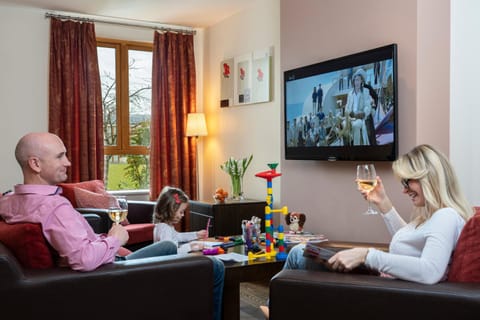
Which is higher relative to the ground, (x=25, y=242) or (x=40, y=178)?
(x=40, y=178)

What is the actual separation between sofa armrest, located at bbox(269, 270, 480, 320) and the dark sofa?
416 millimetres

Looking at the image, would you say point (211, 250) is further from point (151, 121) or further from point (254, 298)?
point (151, 121)

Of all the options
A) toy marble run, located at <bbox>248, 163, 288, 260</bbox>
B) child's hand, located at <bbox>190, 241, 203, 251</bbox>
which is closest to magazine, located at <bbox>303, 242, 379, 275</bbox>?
toy marble run, located at <bbox>248, 163, 288, 260</bbox>

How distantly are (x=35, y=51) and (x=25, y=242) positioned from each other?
4058mm

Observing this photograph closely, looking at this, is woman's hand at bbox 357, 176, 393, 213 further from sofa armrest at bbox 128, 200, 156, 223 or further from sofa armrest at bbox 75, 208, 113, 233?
sofa armrest at bbox 128, 200, 156, 223

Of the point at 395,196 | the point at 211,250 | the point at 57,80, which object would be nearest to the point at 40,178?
the point at 211,250

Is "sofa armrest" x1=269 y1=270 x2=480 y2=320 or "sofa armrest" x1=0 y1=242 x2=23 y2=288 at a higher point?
"sofa armrest" x1=0 y1=242 x2=23 y2=288

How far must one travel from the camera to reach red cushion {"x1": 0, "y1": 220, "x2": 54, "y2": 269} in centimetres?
210

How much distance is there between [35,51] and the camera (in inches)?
222

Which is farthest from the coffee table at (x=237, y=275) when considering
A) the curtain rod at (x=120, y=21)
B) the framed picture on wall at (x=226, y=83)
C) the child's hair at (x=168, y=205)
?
the curtain rod at (x=120, y=21)

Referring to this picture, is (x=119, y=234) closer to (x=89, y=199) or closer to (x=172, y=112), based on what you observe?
(x=89, y=199)

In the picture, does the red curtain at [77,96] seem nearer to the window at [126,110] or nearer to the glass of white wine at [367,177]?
the window at [126,110]

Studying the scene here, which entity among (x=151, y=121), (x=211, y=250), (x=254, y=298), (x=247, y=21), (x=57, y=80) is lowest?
(x=254, y=298)

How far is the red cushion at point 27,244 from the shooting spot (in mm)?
2096
